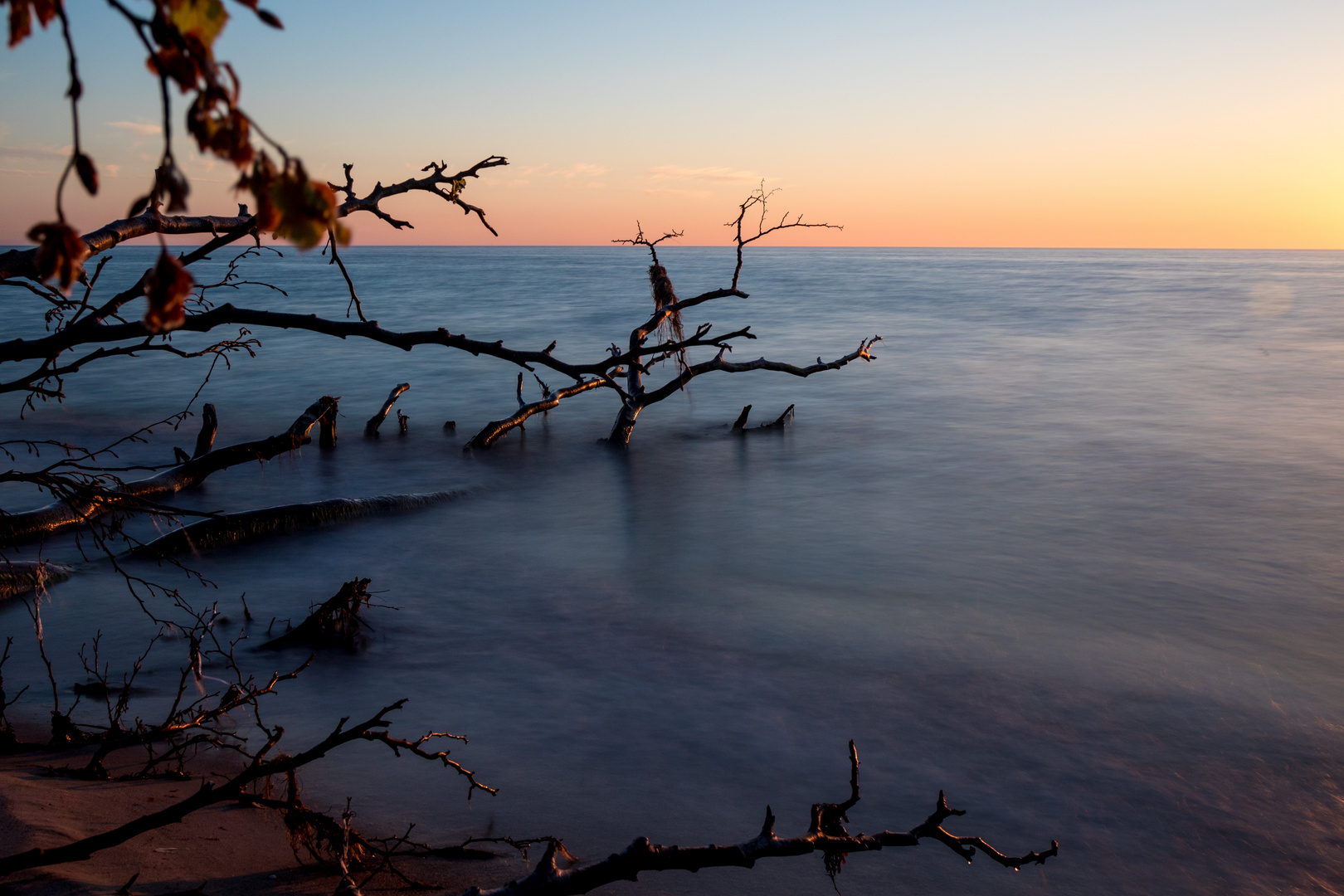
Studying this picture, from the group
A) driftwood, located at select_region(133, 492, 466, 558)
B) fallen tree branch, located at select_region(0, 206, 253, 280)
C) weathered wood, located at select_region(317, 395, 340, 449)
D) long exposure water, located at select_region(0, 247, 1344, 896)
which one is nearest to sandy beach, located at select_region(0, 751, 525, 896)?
long exposure water, located at select_region(0, 247, 1344, 896)

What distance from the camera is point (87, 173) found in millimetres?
1265

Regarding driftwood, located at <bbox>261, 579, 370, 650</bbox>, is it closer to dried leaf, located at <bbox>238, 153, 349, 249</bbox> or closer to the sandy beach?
the sandy beach

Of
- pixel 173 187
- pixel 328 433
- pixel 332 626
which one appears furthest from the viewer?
pixel 328 433

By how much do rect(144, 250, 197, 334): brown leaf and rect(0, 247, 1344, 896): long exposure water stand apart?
12.6 feet

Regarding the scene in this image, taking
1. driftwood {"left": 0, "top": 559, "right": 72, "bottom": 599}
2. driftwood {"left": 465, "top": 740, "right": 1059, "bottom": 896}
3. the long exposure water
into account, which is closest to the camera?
driftwood {"left": 465, "top": 740, "right": 1059, "bottom": 896}

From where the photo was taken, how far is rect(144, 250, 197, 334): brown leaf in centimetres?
128

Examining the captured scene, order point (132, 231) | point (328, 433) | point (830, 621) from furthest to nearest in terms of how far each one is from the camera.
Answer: point (328, 433) < point (830, 621) < point (132, 231)

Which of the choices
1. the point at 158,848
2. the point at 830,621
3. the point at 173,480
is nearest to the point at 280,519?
the point at 173,480

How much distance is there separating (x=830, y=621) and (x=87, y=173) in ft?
26.4

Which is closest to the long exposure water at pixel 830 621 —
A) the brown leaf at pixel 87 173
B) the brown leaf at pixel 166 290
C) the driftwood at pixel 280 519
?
the driftwood at pixel 280 519

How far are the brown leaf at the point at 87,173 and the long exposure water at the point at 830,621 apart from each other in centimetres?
400

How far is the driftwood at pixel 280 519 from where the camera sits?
9.23m

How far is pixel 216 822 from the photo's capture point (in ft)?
14.0

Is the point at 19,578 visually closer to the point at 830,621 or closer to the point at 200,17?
the point at 830,621
